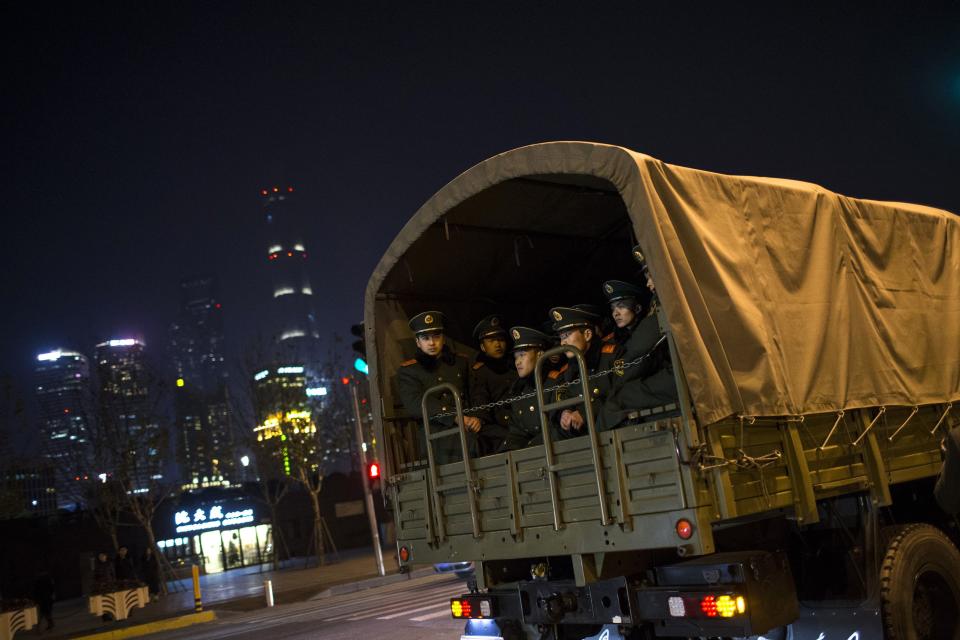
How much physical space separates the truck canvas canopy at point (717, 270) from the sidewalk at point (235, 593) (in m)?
14.8

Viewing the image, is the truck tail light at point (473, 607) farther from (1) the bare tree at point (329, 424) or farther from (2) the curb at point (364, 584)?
(1) the bare tree at point (329, 424)

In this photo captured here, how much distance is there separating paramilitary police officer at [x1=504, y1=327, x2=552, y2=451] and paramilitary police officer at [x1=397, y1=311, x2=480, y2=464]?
61 centimetres

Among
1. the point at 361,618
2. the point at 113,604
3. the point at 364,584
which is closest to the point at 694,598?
the point at 361,618

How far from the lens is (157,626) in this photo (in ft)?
62.1

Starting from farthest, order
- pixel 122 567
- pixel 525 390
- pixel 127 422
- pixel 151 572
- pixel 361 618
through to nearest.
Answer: pixel 127 422
pixel 151 572
pixel 122 567
pixel 361 618
pixel 525 390

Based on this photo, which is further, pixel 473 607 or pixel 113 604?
pixel 113 604

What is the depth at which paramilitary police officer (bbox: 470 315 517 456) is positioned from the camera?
24.2 ft

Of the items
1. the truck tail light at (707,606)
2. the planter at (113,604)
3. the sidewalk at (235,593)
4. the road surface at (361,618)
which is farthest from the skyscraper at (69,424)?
the truck tail light at (707,606)

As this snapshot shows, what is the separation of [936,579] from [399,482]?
383 centimetres

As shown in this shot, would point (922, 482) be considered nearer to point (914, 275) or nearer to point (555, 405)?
point (914, 275)

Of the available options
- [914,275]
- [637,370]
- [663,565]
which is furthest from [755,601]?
[914,275]

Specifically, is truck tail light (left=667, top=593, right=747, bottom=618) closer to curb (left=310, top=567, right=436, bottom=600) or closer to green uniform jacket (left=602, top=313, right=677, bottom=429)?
green uniform jacket (left=602, top=313, right=677, bottom=429)

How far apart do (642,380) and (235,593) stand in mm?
21895

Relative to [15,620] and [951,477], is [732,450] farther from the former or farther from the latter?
[15,620]
